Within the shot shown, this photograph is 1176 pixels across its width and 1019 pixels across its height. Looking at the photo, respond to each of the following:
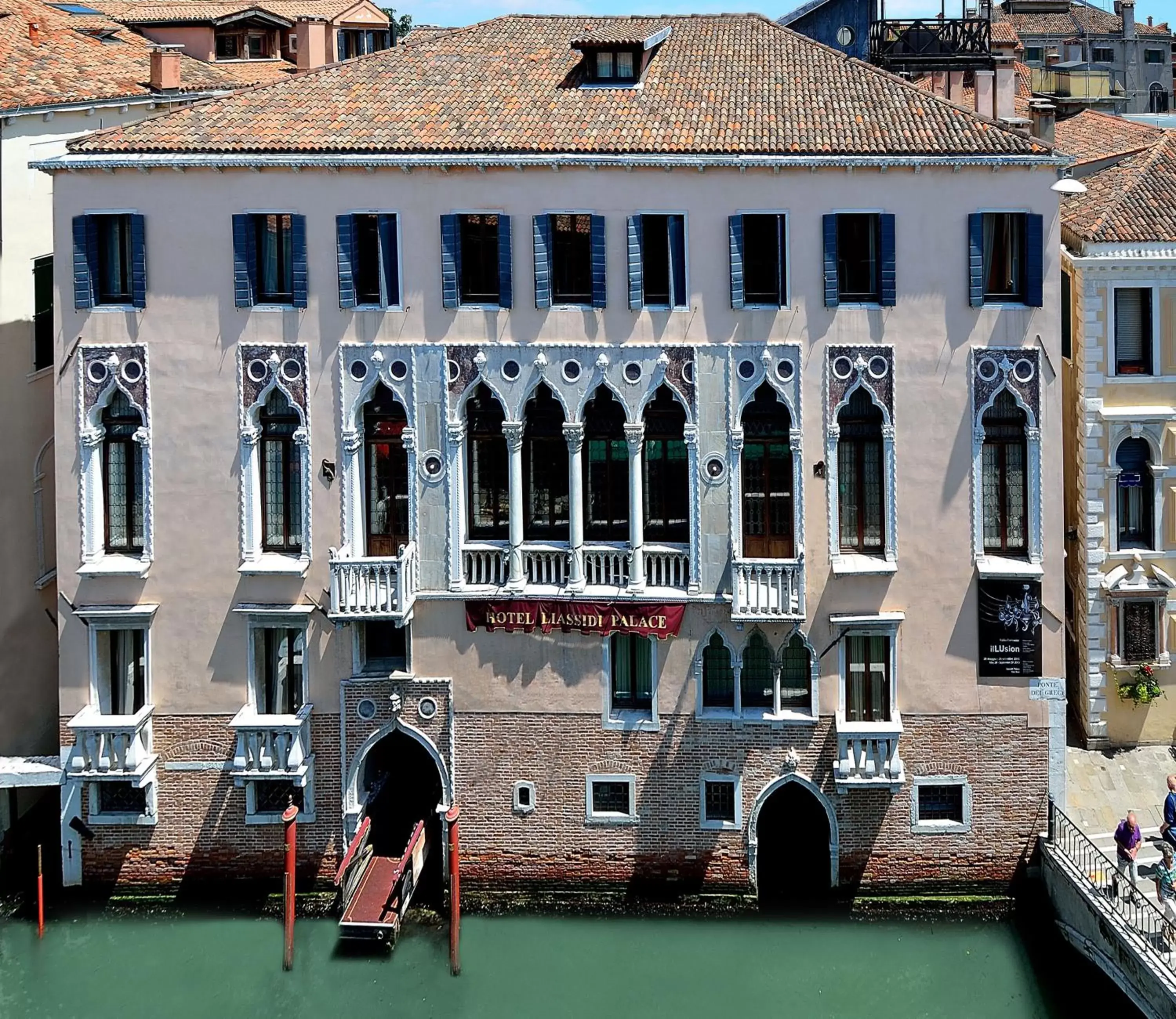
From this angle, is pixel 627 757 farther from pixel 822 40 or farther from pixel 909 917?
pixel 822 40

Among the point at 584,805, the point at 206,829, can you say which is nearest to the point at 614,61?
the point at 584,805

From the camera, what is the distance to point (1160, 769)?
3388cm

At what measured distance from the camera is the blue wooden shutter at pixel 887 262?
30.1 m

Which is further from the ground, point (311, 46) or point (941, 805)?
point (311, 46)

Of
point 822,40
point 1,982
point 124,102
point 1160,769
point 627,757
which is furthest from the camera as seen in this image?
point 822,40

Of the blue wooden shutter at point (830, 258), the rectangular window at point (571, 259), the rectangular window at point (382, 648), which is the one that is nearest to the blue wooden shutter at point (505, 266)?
the rectangular window at point (571, 259)

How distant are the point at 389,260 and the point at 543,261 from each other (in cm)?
264

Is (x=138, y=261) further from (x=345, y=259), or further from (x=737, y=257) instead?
(x=737, y=257)

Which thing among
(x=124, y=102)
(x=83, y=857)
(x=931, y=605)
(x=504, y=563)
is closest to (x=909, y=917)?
(x=931, y=605)

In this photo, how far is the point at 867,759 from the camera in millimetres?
30906

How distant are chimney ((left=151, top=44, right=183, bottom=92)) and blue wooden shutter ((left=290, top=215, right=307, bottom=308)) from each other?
29.8ft

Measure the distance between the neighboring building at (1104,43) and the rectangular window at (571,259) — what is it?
60167mm

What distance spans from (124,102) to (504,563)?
13.1 m

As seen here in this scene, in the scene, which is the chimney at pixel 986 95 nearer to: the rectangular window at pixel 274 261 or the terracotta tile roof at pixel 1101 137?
the terracotta tile roof at pixel 1101 137
